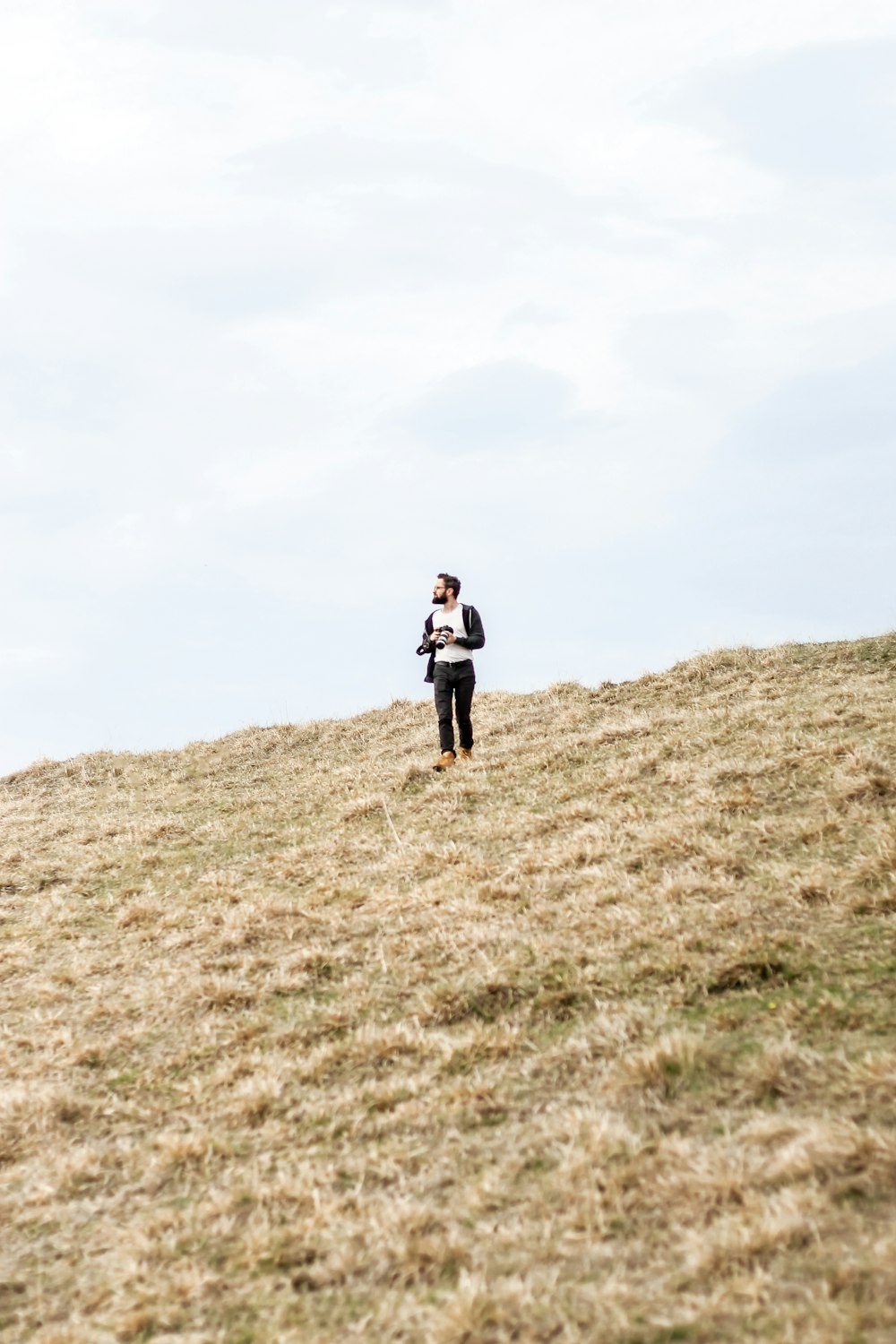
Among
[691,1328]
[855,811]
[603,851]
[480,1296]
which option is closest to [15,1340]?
[480,1296]

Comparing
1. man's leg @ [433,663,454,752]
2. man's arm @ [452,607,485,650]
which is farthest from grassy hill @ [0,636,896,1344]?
man's arm @ [452,607,485,650]

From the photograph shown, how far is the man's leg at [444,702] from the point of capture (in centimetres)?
1686

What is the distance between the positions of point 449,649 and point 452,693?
0.88 m

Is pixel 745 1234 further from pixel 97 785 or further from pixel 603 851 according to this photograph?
pixel 97 785

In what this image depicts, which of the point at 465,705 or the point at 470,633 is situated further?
the point at 465,705

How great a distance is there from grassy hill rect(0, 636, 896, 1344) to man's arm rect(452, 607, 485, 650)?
10.4 feet

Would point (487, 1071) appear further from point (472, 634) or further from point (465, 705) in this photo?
point (465, 705)

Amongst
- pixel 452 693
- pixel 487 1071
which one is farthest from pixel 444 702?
pixel 487 1071

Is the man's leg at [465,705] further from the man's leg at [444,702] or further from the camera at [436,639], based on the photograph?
the camera at [436,639]

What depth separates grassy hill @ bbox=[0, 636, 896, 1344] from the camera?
4379 mm

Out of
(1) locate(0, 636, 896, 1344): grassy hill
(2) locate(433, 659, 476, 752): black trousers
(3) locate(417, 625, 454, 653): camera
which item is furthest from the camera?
(2) locate(433, 659, 476, 752): black trousers

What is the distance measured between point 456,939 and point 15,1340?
480cm

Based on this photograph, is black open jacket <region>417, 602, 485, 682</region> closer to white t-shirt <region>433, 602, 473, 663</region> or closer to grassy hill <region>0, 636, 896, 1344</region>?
white t-shirt <region>433, 602, 473, 663</region>

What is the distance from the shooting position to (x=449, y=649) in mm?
16766
